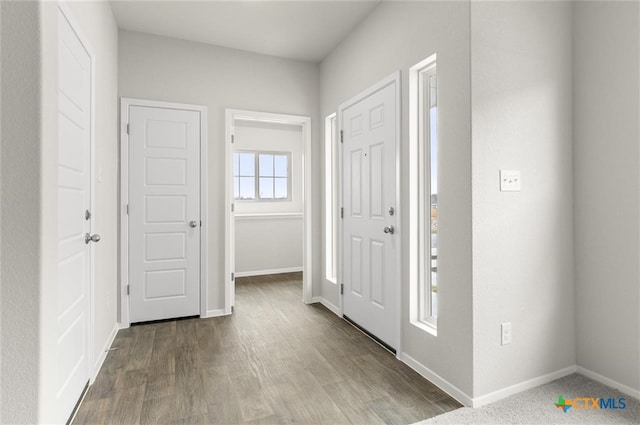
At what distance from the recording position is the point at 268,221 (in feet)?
17.9

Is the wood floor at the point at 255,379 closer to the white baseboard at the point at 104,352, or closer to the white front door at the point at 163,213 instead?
the white baseboard at the point at 104,352

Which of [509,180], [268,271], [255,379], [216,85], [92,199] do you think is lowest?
[255,379]

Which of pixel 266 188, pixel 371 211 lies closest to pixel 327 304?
pixel 371 211

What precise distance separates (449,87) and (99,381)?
110 inches

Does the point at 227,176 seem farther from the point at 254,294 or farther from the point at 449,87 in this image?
the point at 449,87

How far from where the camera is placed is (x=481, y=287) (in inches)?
74.0

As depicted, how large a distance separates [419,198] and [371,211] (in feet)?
1.76

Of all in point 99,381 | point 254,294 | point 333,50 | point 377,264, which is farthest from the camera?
point 254,294

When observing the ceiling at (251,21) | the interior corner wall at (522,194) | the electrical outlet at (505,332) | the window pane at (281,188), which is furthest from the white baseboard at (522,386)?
the window pane at (281,188)

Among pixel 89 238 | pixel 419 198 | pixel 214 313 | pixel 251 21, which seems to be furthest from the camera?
pixel 214 313

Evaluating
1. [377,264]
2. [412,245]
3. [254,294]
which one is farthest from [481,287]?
[254,294]

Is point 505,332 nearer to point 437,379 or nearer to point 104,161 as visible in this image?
point 437,379

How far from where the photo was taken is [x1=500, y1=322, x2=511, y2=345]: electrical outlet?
1.94 meters

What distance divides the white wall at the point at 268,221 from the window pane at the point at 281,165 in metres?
0.11
